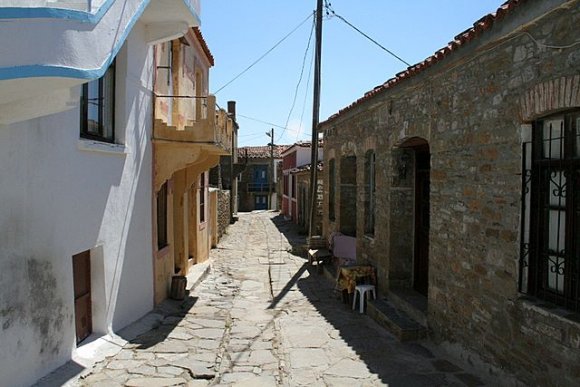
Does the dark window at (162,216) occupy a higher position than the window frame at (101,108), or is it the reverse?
the window frame at (101,108)

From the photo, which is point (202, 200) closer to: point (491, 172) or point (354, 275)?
point (354, 275)

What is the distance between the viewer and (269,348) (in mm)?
6680

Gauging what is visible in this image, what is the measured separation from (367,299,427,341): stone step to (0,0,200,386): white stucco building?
12.1 feet

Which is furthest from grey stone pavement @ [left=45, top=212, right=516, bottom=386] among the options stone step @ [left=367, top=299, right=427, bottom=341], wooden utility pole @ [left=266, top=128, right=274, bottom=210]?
wooden utility pole @ [left=266, top=128, right=274, bottom=210]

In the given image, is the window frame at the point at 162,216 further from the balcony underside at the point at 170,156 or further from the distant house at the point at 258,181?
the distant house at the point at 258,181

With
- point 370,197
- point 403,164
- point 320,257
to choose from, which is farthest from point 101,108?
point 320,257

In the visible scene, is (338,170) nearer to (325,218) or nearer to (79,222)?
(325,218)

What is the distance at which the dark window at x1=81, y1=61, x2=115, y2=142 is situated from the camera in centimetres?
586

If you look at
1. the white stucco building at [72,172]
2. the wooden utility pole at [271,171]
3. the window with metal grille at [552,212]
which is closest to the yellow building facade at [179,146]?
the white stucco building at [72,172]

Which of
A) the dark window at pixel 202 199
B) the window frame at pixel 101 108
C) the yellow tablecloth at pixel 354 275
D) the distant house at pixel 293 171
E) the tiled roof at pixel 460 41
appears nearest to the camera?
the tiled roof at pixel 460 41

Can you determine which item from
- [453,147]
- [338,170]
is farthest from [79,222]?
[338,170]

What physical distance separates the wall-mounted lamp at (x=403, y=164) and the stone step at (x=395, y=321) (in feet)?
7.08

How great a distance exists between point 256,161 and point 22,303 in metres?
37.0

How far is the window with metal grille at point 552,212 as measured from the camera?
4.19m
